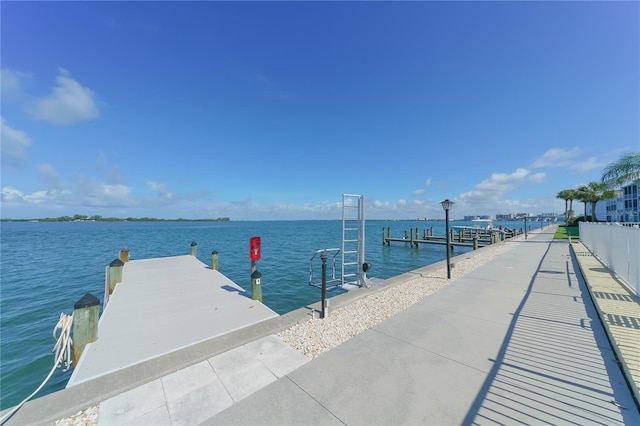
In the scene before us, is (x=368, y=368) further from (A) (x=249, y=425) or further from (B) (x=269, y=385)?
(A) (x=249, y=425)

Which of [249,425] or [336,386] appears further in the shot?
[336,386]

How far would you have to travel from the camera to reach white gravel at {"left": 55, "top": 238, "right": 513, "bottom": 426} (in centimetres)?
359

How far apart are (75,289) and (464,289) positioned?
14.9 meters

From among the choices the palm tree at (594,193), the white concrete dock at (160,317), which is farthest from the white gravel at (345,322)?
the palm tree at (594,193)

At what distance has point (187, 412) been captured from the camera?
8.39ft

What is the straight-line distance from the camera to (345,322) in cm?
471

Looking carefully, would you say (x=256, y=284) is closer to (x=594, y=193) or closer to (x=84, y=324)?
(x=84, y=324)

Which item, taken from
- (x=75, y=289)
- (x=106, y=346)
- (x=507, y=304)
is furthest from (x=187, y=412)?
(x=75, y=289)

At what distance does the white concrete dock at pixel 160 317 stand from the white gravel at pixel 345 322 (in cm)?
103

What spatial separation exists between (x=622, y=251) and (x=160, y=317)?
42.8 feet

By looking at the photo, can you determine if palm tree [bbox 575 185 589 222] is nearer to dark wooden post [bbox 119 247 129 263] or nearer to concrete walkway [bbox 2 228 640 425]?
concrete walkway [bbox 2 228 640 425]

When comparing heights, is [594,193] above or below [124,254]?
above

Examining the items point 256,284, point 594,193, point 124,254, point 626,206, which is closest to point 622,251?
point 256,284

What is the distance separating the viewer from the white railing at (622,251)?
6.26m
